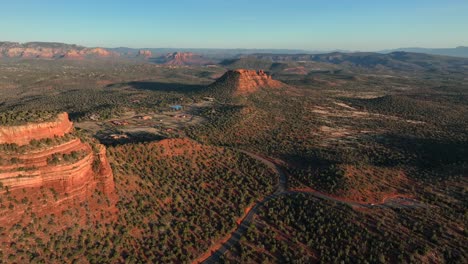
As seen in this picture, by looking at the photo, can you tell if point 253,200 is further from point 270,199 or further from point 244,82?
point 244,82

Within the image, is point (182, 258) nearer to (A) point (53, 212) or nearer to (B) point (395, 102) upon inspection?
(A) point (53, 212)

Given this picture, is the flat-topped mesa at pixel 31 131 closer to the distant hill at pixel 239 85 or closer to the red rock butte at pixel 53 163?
the red rock butte at pixel 53 163

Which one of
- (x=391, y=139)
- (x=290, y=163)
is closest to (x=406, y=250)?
(x=290, y=163)

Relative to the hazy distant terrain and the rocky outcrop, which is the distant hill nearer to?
the rocky outcrop

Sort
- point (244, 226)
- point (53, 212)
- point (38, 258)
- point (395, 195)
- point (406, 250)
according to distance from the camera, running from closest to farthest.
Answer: point (38, 258), point (53, 212), point (406, 250), point (244, 226), point (395, 195)

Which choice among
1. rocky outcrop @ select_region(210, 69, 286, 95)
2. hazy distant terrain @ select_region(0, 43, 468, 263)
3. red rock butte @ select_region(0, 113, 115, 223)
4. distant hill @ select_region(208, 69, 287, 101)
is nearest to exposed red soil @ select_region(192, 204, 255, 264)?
hazy distant terrain @ select_region(0, 43, 468, 263)
